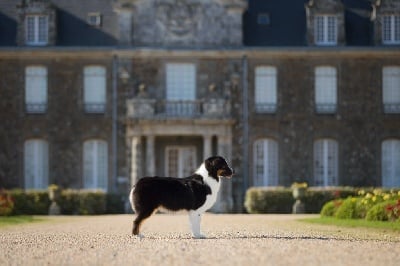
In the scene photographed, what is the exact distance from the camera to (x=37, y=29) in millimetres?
38188

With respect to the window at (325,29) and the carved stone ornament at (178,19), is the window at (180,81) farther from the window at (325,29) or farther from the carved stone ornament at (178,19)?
the window at (325,29)

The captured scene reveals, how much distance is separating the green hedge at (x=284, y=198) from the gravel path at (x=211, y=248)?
13440 millimetres

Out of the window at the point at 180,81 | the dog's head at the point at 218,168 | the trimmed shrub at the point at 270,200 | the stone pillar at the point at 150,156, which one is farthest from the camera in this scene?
the window at the point at 180,81

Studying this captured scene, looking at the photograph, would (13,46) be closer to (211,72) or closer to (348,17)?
(211,72)

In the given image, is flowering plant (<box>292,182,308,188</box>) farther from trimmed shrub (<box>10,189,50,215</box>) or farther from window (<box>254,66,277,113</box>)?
trimmed shrub (<box>10,189,50,215</box>)

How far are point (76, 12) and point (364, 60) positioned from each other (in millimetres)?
11126

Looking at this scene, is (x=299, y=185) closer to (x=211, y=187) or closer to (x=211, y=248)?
(x=211, y=187)

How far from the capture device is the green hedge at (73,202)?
3394cm

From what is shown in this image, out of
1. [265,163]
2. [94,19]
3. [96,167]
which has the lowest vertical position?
[96,167]

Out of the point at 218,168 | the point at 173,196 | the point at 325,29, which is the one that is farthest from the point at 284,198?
the point at 173,196

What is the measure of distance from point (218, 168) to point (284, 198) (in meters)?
17.0

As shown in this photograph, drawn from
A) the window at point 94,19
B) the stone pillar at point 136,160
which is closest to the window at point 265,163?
the stone pillar at point 136,160

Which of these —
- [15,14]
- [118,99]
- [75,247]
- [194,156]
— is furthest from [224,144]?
[75,247]

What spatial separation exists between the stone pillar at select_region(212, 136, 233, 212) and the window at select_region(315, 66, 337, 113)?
12.4 feet
